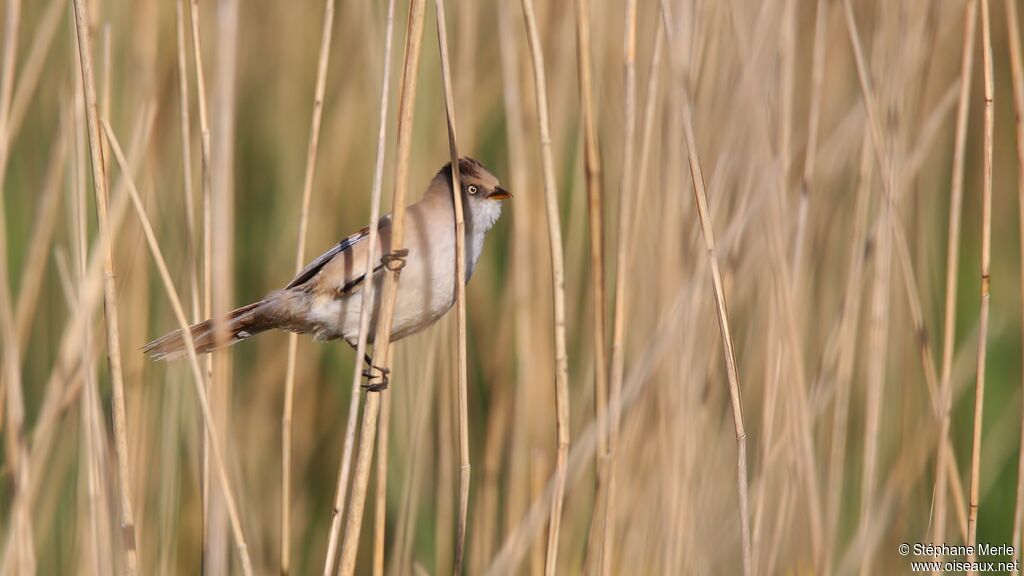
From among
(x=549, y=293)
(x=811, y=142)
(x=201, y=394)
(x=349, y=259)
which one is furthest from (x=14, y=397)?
(x=811, y=142)

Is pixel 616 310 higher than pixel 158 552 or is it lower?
higher

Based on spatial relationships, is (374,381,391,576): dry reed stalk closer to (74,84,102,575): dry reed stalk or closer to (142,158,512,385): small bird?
(142,158,512,385): small bird

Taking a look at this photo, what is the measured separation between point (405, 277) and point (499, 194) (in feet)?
1.03

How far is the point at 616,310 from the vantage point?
170 cm

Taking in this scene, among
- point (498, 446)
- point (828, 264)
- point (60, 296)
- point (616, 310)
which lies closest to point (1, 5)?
point (60, 296)

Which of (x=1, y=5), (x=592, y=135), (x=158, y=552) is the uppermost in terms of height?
(x=1, y=5)

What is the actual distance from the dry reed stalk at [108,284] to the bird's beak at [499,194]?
89 cm

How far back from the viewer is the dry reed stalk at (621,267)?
1.67 meters

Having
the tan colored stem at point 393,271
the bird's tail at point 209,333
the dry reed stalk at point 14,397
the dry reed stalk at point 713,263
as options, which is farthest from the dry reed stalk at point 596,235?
the dry reed stalk at point 14,397

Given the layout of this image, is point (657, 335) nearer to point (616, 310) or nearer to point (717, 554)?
point (616, 310)

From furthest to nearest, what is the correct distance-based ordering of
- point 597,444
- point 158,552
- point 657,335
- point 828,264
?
1. point 828,264
2. point 158,552
3. point 657,335
4. point 597,444

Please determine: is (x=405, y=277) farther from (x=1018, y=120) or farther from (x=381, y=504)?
(x=1018, y=120)

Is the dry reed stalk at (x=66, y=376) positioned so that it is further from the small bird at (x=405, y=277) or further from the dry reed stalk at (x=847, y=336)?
the dry reed stalk at (x=847, y=336)

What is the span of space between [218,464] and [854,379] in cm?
191
